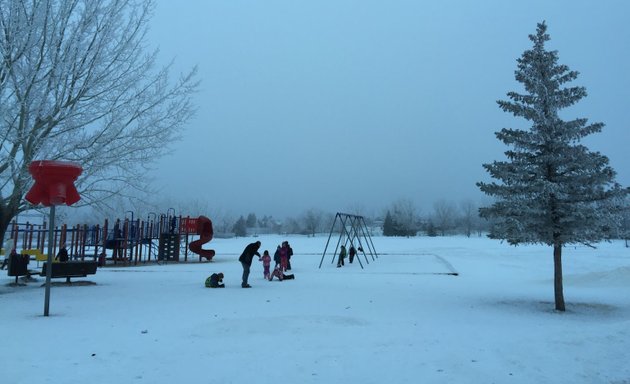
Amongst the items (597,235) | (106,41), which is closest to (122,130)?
(106,41)

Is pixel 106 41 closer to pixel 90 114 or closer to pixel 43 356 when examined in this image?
pixel 90 114

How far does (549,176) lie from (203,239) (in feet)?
79.5

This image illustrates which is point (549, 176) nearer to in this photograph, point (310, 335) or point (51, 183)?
point (310, 335)

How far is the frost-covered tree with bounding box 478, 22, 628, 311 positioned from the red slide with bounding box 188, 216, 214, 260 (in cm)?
2266

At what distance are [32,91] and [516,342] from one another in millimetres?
12848

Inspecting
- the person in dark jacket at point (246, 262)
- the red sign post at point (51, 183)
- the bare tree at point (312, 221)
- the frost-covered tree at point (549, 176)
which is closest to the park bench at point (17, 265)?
the red sign post at point (51, 183)

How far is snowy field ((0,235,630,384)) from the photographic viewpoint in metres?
5.93

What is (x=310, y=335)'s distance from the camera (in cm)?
816

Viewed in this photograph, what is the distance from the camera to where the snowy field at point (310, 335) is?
593cm

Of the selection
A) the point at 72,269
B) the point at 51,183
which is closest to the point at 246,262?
the point at 72,269

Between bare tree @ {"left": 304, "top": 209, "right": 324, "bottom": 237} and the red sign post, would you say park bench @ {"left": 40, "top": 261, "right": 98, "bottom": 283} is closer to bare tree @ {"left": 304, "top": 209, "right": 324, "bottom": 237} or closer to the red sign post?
the red sign post

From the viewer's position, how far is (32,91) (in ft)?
41.3

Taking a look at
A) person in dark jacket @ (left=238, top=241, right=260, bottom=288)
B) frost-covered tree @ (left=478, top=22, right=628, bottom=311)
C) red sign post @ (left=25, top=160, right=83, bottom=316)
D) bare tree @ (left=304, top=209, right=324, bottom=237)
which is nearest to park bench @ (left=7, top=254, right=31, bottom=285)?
red sign post @ (left=25, top=160, right=83, bottom=316)

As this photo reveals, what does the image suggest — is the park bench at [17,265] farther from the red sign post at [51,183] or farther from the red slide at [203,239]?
the red slide at [203,239]
